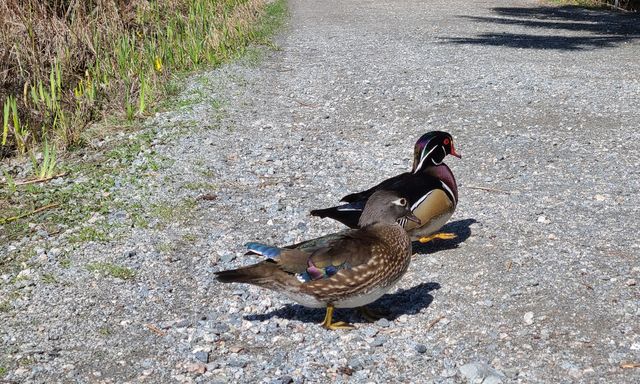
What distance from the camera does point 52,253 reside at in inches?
210

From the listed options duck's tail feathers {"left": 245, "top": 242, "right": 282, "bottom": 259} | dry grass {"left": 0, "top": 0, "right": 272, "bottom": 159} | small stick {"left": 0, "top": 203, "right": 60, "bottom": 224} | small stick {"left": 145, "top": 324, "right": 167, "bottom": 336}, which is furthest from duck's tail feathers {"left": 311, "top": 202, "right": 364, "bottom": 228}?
dry grass {"left": 0, "top": 0, "right": 272, "bottom": 159}

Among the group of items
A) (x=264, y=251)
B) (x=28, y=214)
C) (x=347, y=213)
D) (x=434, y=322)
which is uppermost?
(x=264, y=251)

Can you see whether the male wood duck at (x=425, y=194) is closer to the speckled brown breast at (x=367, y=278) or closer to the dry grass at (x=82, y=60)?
the speckled brown breast at (x=367, y=278)

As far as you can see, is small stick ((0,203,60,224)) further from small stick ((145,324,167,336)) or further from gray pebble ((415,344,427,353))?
gray pebble ((415,344,427,353))

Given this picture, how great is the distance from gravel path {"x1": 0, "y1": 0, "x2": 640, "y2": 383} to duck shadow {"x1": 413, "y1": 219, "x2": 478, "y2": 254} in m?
0.04

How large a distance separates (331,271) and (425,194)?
130 cm

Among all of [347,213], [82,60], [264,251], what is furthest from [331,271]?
[82,60]

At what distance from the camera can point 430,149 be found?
5.59 metres

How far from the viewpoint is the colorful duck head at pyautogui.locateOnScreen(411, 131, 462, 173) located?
5.58 metres

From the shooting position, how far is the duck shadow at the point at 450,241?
18.3 ft

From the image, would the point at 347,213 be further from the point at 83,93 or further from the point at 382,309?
the point at 83,93

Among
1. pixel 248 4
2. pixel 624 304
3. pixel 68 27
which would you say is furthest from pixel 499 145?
pixel 248 4

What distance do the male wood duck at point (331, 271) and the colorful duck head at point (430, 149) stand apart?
4.49 ft

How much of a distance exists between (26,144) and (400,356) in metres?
4.97
